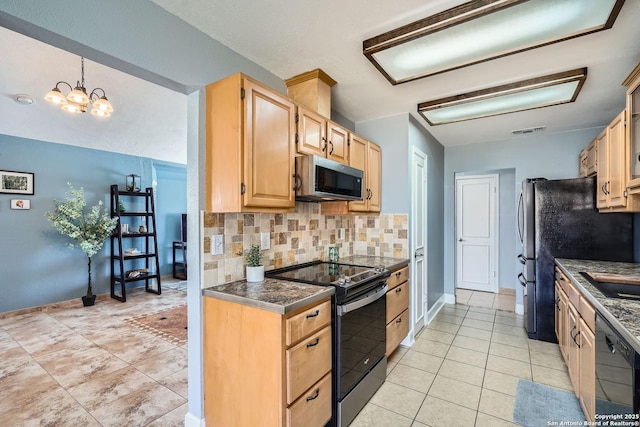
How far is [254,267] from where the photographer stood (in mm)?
1977

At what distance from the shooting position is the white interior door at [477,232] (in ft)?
17.0

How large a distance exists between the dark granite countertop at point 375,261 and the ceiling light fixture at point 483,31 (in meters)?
1.63

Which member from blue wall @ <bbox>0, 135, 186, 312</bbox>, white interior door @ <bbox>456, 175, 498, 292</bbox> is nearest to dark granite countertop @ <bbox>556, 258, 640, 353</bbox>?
white interior door @ <bbox>456, 175, 498, 292</bbox>

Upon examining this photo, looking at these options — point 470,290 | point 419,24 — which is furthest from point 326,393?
point 470,290

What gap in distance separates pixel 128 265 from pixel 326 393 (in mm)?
5021

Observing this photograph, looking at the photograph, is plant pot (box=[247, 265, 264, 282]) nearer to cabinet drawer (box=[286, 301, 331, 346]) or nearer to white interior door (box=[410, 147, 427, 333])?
cabinet drawer (box=[286, 301, 331, 346])

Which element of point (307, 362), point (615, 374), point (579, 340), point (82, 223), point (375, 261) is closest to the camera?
point (615, 374)

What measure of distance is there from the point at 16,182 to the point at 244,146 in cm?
454

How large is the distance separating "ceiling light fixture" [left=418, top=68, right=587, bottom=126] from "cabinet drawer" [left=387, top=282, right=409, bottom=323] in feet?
5.86

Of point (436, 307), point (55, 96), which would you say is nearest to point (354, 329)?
point (436, 307)

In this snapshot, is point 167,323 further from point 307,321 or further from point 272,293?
point 307,321

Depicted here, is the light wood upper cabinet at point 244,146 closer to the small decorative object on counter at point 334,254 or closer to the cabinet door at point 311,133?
the cabinet door at point 311,133

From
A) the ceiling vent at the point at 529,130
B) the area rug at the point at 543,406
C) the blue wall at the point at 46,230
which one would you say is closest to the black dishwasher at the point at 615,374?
the area rug at the point at 543,406

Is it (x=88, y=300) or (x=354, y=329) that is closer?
(x=354, y=329)
